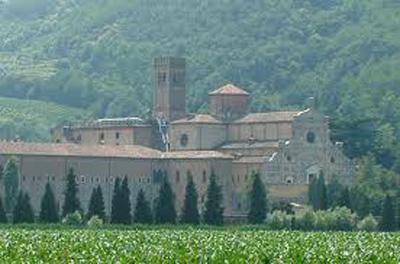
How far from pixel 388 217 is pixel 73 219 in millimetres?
17583

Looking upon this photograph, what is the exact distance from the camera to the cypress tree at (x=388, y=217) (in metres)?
105

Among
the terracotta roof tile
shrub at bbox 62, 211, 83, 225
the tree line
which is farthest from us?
the terracotta roof tile

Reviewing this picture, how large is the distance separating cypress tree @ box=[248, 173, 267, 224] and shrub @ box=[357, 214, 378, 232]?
219 inches

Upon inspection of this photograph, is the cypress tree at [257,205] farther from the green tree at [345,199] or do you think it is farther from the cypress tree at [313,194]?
the cypress tree at [313,194]

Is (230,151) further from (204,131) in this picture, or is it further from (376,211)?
(376,211)

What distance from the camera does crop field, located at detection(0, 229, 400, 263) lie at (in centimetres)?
5303

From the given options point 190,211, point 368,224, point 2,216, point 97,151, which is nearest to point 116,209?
Answer: point 190,211

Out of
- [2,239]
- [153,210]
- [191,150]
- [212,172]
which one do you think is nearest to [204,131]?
[191,150]

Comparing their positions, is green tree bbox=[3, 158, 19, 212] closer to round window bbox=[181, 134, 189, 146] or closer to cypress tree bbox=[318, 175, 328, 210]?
round window bbox=[181, 134, 189, 146]

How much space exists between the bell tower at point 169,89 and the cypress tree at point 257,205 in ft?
117

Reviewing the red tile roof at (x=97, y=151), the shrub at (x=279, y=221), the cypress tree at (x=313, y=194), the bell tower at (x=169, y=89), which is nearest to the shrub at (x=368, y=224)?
the shrub at (x=279, y=221)

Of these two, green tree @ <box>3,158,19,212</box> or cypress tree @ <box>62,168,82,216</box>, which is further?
green tree @ <box>3,158,19,212</box>

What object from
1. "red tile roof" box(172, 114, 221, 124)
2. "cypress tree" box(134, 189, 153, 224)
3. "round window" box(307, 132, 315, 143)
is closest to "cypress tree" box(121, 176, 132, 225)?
"cypress tree" box(134, 189, 153, 224)

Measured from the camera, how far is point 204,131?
135500mm
